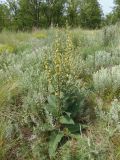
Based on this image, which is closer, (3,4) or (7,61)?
(7,61)

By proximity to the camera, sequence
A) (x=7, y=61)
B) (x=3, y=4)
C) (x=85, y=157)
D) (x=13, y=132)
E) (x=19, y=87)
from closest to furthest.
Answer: (x=85, y=157) < (x=13, y=132) < (x=19, y=87) < (x=7, y=61) < (x=3, y=4)

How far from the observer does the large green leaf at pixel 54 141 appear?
3639 mm

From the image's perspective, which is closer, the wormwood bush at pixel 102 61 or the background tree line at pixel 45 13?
the wormwood bush at pixel 102 61

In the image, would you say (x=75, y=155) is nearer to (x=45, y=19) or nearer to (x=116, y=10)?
(x=45, y=19)

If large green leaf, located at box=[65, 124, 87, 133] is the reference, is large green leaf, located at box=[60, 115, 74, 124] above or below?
above

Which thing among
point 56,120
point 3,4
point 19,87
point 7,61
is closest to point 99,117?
point 56,120

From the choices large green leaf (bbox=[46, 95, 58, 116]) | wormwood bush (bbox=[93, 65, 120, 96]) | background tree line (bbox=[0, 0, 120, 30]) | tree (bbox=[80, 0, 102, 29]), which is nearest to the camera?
large green leaf (bbox=[46, 95, 58, 116])

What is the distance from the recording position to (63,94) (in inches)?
158

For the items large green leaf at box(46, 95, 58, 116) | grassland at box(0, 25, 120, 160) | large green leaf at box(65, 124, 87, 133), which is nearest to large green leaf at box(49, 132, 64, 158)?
grassland at box(0, 25, 120, 160)

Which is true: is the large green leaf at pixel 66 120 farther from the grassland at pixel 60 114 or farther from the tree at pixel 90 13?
the tree at pixel 90 13

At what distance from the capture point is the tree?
36.1 meters

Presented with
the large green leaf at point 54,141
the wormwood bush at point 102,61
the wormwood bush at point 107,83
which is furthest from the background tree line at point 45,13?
the large green leaf at point 54,141

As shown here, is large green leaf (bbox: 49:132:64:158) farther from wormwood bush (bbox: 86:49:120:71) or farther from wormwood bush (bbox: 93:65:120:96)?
wormwood bush (bbox: 86:49:120:71)

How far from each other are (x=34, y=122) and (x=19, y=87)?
37.9 inches
